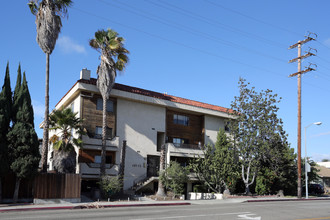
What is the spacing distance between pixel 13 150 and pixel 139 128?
14675 mm

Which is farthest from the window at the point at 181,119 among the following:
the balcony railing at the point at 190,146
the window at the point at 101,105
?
the window at the point at 101,105

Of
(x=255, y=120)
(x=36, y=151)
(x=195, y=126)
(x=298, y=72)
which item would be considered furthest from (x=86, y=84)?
(x=298, y=72)

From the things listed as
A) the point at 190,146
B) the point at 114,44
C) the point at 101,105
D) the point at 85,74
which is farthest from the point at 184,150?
the point at 114,44

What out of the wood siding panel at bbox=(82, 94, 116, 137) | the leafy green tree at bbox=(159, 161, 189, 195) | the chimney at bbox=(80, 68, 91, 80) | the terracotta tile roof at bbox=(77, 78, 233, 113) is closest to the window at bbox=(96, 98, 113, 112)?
the wood siding panel at bbox=(82, 94, 116, 137)

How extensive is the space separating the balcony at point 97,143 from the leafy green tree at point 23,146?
735cm

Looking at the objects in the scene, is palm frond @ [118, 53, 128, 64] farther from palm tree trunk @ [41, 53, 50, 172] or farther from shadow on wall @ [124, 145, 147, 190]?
shadow on wall @ [124, 145, 147, 190]

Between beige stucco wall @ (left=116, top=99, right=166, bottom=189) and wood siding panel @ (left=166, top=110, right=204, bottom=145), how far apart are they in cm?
197

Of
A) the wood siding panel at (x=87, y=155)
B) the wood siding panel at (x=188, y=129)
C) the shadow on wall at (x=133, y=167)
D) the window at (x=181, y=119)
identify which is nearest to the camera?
the wood siding panel at (x=87, y=155)

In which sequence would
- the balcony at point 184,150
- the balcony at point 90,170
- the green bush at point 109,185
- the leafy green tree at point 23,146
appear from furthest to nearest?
the balcony at point 184,150 < the balcony at point 90,170 < the green bush at point 109,185 < the leafy green tree at point 23,146

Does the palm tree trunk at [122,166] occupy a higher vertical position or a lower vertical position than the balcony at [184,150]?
lower

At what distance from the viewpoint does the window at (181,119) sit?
128 ft

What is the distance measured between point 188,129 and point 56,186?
19204 millimetres

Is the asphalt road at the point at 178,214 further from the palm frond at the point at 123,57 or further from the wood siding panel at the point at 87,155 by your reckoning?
the palm frond at the point at 123,57

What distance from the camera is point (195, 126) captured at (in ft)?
134
